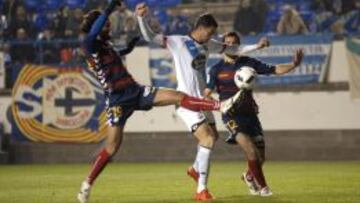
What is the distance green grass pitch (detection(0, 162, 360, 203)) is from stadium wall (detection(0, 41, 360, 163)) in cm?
125

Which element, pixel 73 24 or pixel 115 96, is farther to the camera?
pixel 73 24

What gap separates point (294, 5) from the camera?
2338 centimetres

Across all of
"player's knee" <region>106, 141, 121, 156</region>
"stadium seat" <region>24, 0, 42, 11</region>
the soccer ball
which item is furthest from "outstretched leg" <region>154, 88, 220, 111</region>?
"stadium seat" <region>24, 0, 42, 11</region>

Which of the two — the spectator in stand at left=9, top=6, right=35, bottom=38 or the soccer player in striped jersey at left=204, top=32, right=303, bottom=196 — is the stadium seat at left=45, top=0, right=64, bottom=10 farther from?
the soccer player in striped jersey at left=204, top=32, right=303, bottom=196

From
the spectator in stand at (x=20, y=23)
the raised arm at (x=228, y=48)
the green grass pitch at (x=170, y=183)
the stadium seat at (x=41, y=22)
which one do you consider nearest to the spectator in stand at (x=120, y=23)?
the stadium seat at (x=41, y=22)

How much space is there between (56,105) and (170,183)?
9.13 m

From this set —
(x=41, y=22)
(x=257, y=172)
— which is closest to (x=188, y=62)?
(x=257, y=172)

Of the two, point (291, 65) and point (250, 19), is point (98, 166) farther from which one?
point (250, 19)

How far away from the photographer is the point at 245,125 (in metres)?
12.3

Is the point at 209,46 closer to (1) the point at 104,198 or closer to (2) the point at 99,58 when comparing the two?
(2) the point at 99,58

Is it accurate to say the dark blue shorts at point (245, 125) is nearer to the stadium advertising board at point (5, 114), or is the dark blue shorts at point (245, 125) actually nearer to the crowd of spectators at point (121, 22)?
the crowd of spectators at point (121, 22)

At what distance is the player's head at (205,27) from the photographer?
11641mm

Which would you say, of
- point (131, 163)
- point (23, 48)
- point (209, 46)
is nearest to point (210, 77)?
point (209, 46)

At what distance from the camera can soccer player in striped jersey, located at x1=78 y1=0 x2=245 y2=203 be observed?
10891 mm
